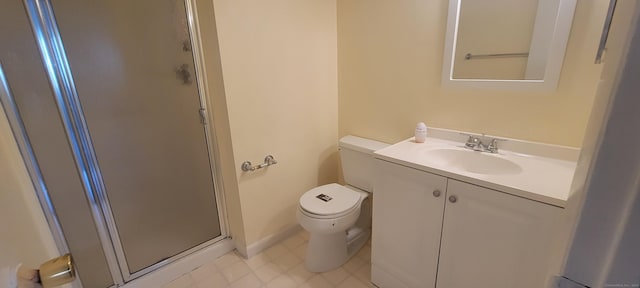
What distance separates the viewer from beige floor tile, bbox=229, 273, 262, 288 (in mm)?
1614

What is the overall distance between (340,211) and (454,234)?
2.04 ft

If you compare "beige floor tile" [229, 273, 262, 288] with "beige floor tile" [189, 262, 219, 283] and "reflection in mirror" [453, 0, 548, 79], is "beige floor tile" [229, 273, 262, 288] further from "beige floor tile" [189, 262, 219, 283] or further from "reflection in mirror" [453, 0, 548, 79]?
"reflection in mirror" [453, 0, 548, 79]

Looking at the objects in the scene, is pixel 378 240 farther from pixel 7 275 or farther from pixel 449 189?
pixel 7 275

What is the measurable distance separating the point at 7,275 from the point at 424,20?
1747 millimetres

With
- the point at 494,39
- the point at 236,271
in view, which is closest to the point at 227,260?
the point at 236,271

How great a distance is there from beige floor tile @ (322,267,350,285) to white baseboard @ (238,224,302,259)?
18.6 inches

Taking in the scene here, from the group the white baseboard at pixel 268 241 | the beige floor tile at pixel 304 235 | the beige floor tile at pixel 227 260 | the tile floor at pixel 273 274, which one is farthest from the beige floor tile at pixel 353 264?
the beige floor tile at pixel 227 260

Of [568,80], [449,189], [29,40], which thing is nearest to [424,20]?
[568,80]

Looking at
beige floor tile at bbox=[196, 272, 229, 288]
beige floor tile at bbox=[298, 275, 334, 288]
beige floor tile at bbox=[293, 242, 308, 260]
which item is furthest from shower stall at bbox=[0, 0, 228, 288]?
beige floor tile at bbox=[298, 275, 334, 288]

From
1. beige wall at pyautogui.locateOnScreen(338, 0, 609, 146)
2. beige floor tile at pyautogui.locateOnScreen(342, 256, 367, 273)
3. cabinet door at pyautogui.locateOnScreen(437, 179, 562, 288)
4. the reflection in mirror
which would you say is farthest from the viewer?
beige floor tile at pyautogui.locateOnScreen(342, 256, 367, 273)

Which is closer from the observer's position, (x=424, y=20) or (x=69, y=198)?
(x=69, y=198)

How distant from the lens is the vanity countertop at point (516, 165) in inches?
37.6

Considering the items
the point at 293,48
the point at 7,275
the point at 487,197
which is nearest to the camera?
the point at 7,275

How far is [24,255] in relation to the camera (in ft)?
1.60
